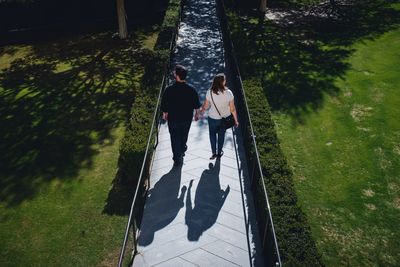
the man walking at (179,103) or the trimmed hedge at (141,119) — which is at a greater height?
the man walking at (179,103)

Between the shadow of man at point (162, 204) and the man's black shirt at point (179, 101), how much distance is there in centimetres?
135

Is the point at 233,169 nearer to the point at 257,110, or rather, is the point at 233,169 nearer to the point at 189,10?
the point at 257,110

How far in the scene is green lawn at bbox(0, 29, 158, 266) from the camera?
6.95m

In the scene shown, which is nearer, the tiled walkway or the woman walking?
the tiled walkway

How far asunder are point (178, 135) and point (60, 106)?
6312 millimetres

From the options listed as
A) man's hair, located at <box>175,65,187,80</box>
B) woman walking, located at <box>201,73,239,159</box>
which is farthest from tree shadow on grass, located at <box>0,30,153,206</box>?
man's hair, located at <box>175,65,187,80</box>

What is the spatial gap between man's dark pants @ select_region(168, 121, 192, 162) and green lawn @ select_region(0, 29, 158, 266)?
1.86 meters

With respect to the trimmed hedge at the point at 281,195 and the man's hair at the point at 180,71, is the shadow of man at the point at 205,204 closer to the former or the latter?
the trimmed hedge at the point at 281,195

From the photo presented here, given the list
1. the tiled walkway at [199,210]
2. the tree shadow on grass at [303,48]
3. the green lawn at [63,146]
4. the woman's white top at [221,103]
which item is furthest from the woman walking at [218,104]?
the tree shadow on grass at [303,48]

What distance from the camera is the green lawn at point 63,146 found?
6.95 m

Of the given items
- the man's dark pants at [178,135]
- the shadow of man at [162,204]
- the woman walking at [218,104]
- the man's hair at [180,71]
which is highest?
the man's hair at [180,71]

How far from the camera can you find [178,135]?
7211 millimetres

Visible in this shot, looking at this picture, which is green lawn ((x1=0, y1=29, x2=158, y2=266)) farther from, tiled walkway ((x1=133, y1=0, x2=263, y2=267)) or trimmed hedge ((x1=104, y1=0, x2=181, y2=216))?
tiled walkway ((x1=133, y1=0, x2=263, y2=267))

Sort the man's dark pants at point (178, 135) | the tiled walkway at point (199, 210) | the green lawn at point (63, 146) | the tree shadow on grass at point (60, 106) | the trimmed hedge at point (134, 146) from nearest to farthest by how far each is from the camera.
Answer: the tiled walkway at point (199, 210) → the green lawn at point (63, 146) → the man's dark pants at point (178, 135) → the trimmed hedge at point (134, 146) → the tree shadow on grass at point (60, 106)
